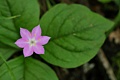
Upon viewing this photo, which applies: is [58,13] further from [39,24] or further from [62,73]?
[62,73]

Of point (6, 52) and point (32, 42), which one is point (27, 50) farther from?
point (6, 52)

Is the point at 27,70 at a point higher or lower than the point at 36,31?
lower

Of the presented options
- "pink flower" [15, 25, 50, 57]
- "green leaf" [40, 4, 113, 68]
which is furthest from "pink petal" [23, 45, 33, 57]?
"green leaf" [40, 4, 113, 68]

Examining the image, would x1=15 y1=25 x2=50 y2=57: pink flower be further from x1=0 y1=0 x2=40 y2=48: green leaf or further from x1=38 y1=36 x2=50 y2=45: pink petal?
x1=0 y1=0 x2=40 y2=48: green leaf

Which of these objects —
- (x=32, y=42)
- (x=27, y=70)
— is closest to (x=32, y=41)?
(x=32, y=42)

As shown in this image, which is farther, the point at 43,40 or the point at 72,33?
the point at 72,33

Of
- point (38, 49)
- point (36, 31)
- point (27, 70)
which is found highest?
point (36, 31)

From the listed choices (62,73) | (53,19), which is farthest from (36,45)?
(62,73)
